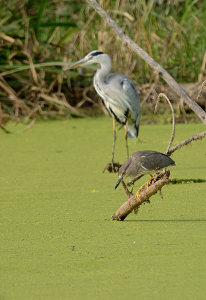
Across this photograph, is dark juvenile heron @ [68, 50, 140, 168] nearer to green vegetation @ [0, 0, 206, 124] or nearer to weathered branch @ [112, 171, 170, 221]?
green vegetation @ [0, 0, 206, 124]

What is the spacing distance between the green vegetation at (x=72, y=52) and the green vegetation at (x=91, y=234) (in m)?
1.78

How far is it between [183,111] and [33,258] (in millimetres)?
4092

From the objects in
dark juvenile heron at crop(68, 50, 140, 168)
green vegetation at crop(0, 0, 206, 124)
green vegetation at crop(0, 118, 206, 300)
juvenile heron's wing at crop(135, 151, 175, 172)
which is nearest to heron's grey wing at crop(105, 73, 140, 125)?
dark juvenile heron at crop(68, 50, 140, 168)

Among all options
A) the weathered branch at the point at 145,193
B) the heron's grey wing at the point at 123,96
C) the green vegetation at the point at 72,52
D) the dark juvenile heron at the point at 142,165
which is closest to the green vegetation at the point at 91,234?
the weathered branch at the point at 145,193

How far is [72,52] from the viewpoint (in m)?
6.72

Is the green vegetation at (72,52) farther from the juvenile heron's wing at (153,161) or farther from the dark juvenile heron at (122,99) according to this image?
the juvenile heron's wing at (153,161)

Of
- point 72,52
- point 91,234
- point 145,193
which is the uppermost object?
point 145,193

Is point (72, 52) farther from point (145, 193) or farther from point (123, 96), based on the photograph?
point (145, 193)

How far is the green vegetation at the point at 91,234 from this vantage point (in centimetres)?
195

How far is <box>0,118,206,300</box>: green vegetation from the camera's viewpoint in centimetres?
195

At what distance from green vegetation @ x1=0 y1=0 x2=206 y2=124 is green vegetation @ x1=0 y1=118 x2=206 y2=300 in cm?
178

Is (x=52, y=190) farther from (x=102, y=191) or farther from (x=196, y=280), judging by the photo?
(x=196, y=280)

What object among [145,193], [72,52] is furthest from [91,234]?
[72,52]

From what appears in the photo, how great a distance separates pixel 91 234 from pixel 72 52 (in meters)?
4.29
